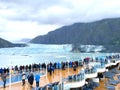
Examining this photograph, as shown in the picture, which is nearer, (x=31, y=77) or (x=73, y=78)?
(x=31, y=77)

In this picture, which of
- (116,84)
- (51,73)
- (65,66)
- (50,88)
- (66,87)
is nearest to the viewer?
(50,88)

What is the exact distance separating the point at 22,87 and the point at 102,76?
138 ft

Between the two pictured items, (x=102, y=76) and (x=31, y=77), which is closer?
(x=31, y=77)

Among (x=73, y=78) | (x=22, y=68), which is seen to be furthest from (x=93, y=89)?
(x=73, y=78)

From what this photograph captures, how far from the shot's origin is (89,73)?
1784 inches

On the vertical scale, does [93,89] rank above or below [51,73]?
below

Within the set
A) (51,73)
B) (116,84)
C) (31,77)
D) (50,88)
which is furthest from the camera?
(116,84)

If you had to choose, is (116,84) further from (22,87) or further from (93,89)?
(22,87)

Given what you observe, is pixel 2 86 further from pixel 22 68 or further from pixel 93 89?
pixel 93 89

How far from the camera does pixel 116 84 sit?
199 ft

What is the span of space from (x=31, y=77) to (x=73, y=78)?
22.8 ft

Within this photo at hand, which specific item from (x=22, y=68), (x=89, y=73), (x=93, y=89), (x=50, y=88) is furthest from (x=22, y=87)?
(x=93, y=89)

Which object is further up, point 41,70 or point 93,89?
point 41,70

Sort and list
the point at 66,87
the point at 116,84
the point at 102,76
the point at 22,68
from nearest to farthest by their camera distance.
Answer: the point at 66,87, the point at 22,68, the point at 116,84, the point at 102,76
